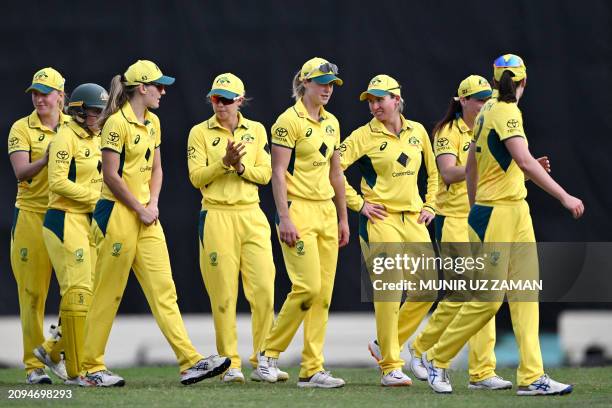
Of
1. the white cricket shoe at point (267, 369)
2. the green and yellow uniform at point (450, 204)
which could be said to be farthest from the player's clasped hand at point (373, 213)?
the white cricket shoe at point (267, 369)

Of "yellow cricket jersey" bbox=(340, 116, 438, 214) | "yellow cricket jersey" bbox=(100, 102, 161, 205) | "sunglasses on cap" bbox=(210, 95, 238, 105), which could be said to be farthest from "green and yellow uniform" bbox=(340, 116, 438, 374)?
"yellow cricket jersey" bbox=(100, 102, 161, 205)

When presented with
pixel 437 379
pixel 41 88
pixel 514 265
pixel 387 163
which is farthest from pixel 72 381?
pixel 514 265

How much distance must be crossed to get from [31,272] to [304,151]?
1989 millimetres

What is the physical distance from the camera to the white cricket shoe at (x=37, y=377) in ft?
27.9

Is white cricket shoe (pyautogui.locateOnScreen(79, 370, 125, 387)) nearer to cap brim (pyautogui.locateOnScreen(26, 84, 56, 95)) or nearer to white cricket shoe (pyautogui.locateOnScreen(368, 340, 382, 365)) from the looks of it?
white cricket shoe (pyautogui.locateOnScreen(368, 340, 382, 365))

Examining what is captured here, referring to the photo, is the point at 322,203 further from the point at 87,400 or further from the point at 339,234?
the point at 87,400

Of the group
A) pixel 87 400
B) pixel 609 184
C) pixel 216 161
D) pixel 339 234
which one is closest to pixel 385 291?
pixel 339 234

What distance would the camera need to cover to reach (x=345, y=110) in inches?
401

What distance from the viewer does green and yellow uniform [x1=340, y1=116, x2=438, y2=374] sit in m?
8.20

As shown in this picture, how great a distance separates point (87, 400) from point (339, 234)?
7.08ft

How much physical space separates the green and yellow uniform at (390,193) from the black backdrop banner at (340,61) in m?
1.62

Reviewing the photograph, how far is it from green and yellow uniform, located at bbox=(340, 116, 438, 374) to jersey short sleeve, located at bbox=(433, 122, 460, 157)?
0.49 ft

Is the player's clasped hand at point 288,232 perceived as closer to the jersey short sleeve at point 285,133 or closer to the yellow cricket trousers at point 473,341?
the jersey short sleeve at point 285,133

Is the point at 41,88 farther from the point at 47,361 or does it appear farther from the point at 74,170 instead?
the point at 47,361
